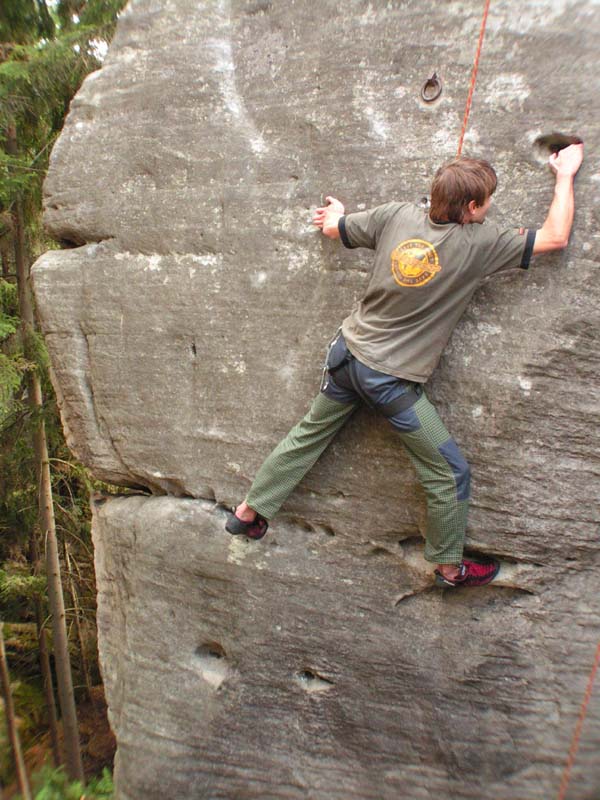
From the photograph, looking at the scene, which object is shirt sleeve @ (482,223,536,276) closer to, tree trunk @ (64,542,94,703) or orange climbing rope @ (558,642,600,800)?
orange climbing rope @ (558,642,600,800)

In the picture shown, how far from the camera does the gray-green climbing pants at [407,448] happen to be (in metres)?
2.86

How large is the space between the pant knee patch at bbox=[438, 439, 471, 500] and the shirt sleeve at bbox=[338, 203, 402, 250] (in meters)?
0.99

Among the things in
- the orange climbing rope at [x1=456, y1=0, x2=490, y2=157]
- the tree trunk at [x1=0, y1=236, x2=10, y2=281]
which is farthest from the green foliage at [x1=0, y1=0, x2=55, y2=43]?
the orange climbing rope at [x1=456, y1=0, x2=490, y2=157]

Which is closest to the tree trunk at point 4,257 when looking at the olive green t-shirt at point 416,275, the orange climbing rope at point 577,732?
the olive green t-shirt at point 416,275

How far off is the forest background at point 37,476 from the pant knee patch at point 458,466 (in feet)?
9.79

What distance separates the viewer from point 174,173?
11.3 feet

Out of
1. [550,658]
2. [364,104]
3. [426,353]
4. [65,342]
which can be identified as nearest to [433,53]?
[364,104]

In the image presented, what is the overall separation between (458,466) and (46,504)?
5.29 metres

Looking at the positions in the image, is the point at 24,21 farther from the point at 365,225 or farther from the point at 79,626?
the point at 79,626

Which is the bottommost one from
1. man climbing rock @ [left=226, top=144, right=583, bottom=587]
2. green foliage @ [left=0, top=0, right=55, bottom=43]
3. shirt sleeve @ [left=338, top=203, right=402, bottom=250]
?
man climbing rock @ [left=226, top=144, right=583, bottom=587]

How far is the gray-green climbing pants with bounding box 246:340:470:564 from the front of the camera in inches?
113

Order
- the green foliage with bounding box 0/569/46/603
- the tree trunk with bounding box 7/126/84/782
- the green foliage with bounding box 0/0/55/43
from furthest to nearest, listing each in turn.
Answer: the green foliage with bounding box 0/569/46/603 < the tree trunk with bounding box 7/126/84/782 < the green foliage with bounding box 0/0/55/43

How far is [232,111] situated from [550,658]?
327cm

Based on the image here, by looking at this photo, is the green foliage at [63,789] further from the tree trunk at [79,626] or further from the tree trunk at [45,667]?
the tree trunk at [79,626]
